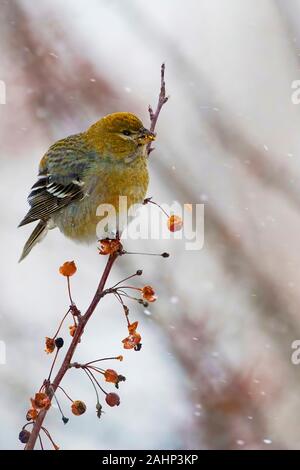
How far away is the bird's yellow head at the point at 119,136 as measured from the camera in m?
3.16

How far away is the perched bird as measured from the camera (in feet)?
11.4

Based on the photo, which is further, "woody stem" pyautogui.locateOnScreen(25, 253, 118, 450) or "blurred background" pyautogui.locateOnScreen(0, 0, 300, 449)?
"blurred background" pyautogui.locateOnScreen(0, 0, 300, 449)

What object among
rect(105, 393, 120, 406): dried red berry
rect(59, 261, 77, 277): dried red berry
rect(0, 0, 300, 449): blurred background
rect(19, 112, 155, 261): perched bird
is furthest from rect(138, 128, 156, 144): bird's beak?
rect(0, 0, 300, 449): blurred background

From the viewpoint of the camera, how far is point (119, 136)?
3.34 m

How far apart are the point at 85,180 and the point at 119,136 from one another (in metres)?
0.33

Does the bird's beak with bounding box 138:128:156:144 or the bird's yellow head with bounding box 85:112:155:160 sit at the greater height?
the bird's yellow head with bounding box 85:112:155:160

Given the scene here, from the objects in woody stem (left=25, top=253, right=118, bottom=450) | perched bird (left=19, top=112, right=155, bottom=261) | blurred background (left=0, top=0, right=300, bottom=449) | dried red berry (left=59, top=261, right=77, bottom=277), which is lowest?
woody stem (left=25, top=253, right=118, bottom=450)

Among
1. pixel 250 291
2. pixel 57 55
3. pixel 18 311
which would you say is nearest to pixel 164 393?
pixel 250 291

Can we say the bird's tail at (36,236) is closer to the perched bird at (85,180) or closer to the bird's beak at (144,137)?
the perched bird at (85,180)

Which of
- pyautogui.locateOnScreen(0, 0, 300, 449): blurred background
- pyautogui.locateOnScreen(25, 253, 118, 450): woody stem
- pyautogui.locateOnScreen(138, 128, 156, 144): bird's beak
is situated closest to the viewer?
pyautogui.locateOnScreen(25, 253, 118, 450): woody stem

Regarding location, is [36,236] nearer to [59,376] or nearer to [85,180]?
[85,180]

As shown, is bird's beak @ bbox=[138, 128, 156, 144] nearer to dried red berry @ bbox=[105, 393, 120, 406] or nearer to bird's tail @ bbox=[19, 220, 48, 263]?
bird's tail @ bbox=[19, 220, 48, 263]

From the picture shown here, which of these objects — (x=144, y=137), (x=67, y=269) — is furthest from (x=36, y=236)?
(x=67, y=269)

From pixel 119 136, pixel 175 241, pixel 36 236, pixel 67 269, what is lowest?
A: pixel 67 269
